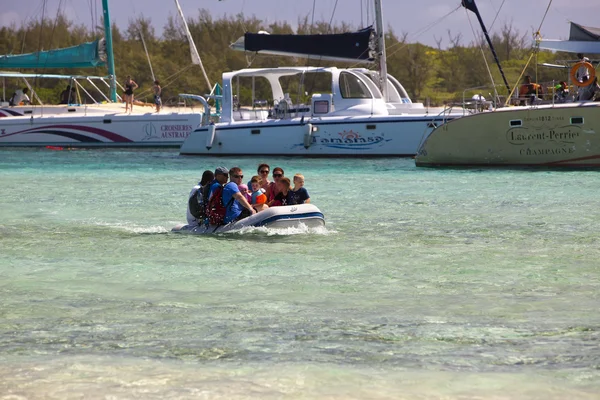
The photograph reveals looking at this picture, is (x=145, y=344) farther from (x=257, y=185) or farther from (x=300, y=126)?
(x=300, y=126)

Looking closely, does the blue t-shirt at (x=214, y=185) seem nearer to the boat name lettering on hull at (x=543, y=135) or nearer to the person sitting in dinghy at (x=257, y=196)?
the person sitting in dinghy at (x=257, y=196)

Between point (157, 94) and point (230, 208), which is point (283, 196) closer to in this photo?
point (230, 208)

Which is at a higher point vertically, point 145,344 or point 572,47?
point 572,47

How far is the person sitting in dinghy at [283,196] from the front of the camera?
1420cm

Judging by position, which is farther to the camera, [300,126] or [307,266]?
[300,126]

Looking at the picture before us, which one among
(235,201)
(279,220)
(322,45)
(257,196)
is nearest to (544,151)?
(322,45)

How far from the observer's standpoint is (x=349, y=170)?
27.2 metres

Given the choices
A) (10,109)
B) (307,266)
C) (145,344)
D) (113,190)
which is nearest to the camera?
(145,344)

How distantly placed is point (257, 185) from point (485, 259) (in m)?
3.47

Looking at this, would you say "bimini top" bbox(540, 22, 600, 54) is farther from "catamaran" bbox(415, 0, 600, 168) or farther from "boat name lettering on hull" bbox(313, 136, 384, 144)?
"boat name lettering on hull" bbox(313, 136, 384, 144)

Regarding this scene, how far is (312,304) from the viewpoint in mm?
9555

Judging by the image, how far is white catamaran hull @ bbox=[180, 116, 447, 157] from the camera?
3006cm

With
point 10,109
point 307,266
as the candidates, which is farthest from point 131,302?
point 10,109

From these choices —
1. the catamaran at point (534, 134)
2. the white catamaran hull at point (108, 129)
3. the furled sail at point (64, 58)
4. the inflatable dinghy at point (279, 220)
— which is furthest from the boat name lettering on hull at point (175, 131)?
the inflatable dinghy at point (279, 220)
